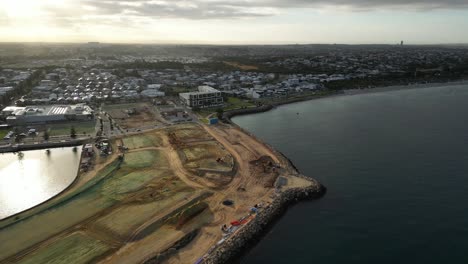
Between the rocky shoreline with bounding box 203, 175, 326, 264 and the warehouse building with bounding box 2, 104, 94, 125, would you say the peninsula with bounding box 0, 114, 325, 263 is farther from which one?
the warehouse building with bounding box 2, 104, 94, 125

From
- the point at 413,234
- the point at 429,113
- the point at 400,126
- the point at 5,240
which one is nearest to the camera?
the point at 5,240

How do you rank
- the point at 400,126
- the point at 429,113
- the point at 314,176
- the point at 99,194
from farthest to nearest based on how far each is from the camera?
1. the point at 429,113
2. the point at 400,126
3. the point at 314,176
4. the point at 99,194

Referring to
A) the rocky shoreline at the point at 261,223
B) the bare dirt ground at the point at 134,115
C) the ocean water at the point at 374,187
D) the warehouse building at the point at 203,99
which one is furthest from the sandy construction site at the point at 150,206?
the warehouse building at the point at 203,99

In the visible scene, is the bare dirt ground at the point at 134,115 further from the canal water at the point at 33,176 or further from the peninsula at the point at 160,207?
the canal water at the point at 33,176

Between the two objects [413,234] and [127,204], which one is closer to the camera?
[413,234]

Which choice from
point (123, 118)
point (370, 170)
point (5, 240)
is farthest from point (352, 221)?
point (123, 118)

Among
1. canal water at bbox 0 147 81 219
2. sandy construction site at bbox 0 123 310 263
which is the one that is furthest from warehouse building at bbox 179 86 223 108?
canal water at bbox 0 147 81 219

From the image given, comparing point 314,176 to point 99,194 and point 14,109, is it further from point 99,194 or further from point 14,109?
point 14,109
